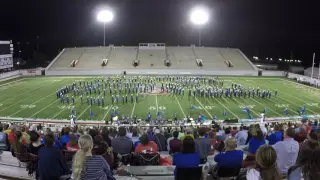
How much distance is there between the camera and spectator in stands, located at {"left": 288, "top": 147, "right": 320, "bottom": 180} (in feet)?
8.45

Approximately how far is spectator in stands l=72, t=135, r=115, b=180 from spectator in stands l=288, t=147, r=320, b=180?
1.72m

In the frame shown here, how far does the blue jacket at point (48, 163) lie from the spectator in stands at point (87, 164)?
90cm

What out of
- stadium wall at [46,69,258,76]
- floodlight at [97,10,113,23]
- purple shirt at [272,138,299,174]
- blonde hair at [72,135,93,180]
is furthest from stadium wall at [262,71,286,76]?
blonde hair at [72,135,93,180]

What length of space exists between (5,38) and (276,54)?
4311 centimetres

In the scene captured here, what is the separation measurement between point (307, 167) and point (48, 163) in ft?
8.87

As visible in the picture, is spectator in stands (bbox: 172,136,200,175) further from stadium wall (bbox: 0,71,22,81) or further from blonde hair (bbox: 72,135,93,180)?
stadium wall (bbox: 0,71,22,81)

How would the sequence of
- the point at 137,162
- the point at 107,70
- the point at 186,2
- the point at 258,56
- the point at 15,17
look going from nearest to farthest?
the point at 137,162
the point at 107,70
the point at 15,17
the point at 186,2
the point at 258,56

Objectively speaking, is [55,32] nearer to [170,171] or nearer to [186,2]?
[186,2]

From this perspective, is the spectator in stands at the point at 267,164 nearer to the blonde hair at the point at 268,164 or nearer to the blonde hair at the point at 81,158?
the blonde hair at the point at 268,164

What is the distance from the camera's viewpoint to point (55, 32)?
5306 centimetres

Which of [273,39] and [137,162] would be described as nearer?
[137,162]

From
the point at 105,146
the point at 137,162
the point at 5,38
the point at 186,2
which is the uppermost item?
the point at 186,2

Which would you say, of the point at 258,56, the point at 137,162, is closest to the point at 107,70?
the point at 258,56

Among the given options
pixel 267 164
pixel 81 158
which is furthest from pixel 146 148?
pixel 267 164
